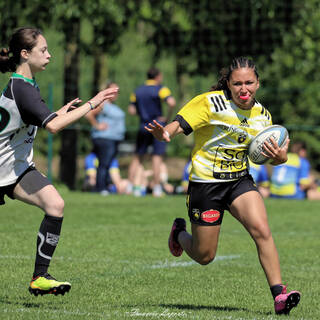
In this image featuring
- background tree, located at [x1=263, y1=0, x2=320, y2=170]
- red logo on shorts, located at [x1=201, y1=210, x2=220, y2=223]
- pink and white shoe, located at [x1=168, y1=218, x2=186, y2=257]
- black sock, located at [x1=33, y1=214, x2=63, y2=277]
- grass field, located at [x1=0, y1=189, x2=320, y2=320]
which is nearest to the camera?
grass field, located at [x1=0, y1=189, x2=320, y2=320]

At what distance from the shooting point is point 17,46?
633 cm

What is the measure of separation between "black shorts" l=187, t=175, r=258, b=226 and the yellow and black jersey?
→ 0.17 feet

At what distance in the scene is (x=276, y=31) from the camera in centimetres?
1984

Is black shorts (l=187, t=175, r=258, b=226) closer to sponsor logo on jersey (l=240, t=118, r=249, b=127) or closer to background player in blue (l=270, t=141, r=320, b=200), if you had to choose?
sponsor logo on jersey (l=240, t=118, r=249, b=127)

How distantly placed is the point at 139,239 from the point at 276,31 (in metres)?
10.8

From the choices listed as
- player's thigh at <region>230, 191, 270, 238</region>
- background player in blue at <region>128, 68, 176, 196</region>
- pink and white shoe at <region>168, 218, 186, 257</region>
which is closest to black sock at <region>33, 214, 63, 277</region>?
player's thigh at <region>230, 191, 270, 238</region>

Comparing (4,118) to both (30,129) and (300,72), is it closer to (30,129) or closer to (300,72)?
(30,129)

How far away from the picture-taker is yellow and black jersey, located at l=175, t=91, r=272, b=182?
21.0 ft

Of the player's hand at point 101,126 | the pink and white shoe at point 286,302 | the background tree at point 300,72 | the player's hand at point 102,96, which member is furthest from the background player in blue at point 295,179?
the player's hand at point 102,96

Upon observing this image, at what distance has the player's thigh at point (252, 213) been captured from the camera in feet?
20.3

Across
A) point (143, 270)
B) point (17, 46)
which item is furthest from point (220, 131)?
point (143, 270)

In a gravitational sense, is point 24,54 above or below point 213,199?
above

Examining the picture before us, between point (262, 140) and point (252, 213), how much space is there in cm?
59

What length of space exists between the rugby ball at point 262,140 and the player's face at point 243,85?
28 centimetres
